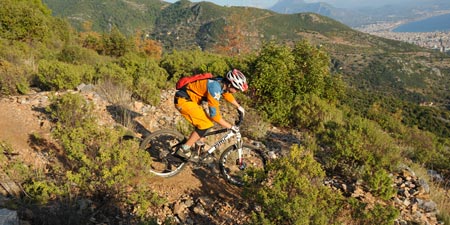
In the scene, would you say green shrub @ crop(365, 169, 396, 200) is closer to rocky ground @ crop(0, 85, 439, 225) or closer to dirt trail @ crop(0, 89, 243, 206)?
rocky ground @ crop(0, 85, 439, 225)

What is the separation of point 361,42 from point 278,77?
160m

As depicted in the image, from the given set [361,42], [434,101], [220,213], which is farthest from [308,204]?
[361,42]

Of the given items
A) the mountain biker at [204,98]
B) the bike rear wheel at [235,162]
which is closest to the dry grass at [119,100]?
the mountain biker at [204,98]

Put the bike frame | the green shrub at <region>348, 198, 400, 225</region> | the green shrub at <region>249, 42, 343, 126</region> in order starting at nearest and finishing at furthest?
the green shrub at <region>348, 198, 400, 225</region> < the bike frame < the green shrub at <region>249, 42, 343, 126</region>

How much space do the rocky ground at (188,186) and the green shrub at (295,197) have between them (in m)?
0.64

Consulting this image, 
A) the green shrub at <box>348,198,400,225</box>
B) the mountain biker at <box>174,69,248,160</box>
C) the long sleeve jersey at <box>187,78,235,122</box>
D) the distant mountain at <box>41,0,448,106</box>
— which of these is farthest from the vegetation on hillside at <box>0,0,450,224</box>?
the distant mountain at <box>41,0,448,106</box>

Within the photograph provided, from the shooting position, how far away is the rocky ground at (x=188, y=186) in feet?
14.3

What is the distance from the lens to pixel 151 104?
335 inches

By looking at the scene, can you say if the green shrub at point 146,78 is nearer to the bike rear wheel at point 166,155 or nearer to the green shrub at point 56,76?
the green shrub at point 56,76

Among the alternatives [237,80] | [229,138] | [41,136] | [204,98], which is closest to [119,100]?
[41,136]

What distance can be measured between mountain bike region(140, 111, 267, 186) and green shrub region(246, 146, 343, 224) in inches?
30.1

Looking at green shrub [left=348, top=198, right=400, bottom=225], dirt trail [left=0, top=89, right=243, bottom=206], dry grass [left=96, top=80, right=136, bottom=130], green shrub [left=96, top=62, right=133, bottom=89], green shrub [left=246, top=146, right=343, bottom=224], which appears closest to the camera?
green shrub [left=246, top=146, right=343, bottom=224]

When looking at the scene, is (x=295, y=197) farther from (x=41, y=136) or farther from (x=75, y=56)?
(x=75, y=56)

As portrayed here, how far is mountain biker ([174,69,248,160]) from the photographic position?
15.1 ft
